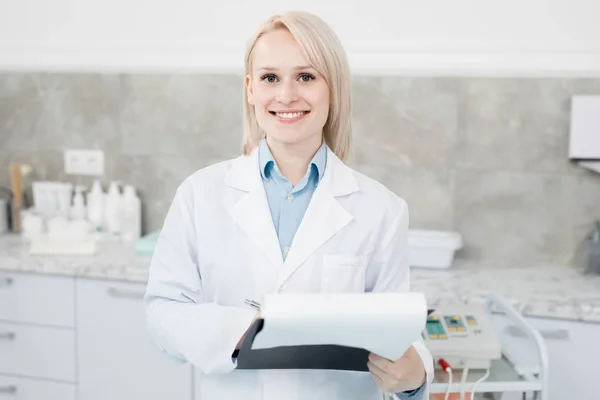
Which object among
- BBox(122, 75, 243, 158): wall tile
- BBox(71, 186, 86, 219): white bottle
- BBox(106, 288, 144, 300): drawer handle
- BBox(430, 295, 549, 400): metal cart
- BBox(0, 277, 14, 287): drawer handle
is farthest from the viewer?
BBox(71, 186, 86, 219): white bottle

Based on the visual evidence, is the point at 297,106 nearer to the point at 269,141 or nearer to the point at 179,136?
the point at 269,141

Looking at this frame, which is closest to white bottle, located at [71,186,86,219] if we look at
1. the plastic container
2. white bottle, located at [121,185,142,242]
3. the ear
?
white bottle, located at [121,185,142,242]

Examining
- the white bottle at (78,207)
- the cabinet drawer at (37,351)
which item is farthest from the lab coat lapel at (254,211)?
the white bottle at (78,207)

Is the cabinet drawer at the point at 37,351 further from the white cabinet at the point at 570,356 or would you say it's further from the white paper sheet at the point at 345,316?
the white paper sheet at the point at 345,316

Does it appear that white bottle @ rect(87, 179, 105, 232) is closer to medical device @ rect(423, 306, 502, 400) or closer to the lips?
medical device @ rect(423, 306, 502, 400)

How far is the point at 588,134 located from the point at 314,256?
129 centimetres

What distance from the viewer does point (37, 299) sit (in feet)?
7.39

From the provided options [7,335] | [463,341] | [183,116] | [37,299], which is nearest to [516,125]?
[463,341]

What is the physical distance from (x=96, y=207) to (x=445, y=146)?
1314 millimetres

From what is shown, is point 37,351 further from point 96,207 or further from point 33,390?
point 96,207

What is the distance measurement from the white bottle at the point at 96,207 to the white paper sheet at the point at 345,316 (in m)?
1.74

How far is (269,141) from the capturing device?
126 cm

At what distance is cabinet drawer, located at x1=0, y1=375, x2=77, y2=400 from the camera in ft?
7.46

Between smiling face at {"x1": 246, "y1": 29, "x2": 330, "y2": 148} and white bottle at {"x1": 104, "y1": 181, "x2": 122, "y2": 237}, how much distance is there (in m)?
1.49
